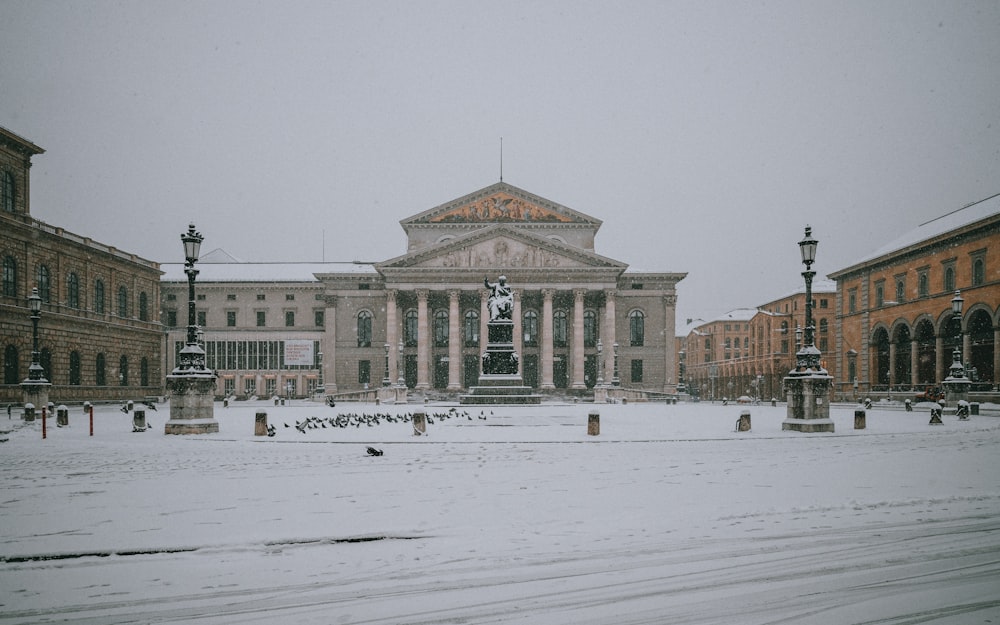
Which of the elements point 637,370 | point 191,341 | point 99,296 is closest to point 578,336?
point 637,370

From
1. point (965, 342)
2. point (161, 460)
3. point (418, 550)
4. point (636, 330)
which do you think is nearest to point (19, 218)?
point (161, 460)

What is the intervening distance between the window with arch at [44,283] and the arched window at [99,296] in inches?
233

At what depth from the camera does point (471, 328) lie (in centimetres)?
7319

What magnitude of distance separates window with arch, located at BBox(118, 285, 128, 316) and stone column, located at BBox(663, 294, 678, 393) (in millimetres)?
51221

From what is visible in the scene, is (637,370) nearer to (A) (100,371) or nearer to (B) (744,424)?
(A) (100,371)

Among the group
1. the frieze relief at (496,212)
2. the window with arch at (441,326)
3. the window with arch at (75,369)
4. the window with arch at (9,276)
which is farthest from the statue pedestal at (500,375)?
the window with arch at (441,326)

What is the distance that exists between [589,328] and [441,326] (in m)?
16.0

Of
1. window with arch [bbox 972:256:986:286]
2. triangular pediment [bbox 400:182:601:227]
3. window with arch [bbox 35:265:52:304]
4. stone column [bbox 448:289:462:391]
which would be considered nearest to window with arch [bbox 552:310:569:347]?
triangular pediment [bbox 400:182:601:227]

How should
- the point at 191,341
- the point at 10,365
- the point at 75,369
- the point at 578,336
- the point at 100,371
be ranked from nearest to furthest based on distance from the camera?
the point at 191,341
the point at 10,365
the point at 75,369
the point at 100,371
the point at 578,336

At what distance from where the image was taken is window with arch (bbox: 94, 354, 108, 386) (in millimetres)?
52412

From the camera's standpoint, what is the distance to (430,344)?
238 ft

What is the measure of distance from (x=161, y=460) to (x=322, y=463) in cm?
334

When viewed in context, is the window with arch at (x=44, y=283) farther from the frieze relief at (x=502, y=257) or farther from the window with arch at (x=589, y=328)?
the window with arch at (x=589, y=328)

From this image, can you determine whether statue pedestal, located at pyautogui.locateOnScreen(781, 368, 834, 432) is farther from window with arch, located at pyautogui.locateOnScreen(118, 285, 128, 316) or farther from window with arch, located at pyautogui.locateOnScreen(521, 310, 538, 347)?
window with arch, located at pyautogui.locateOnScreen(118, 285, 128, 316)
